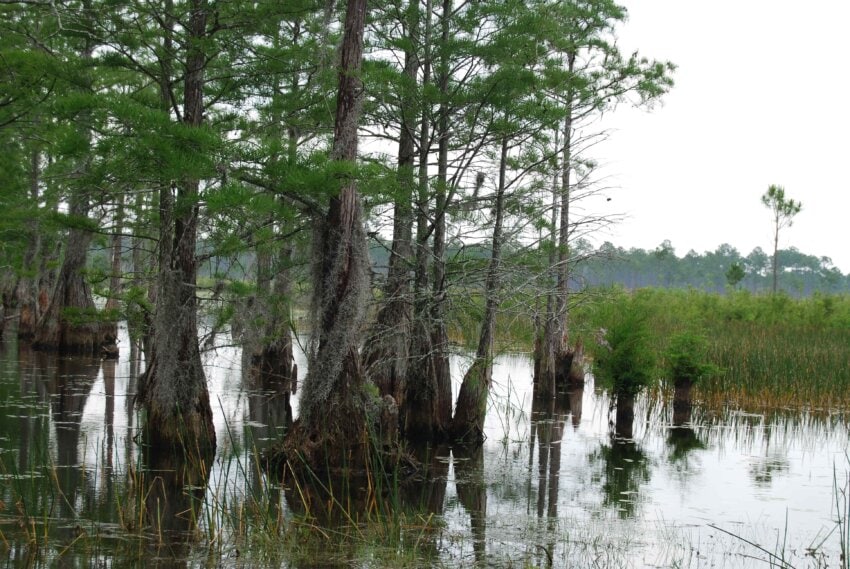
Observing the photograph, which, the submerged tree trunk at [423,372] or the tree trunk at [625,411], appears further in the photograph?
the tree trunk at [625,411]

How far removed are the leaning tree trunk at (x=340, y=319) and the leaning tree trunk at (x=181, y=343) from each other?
118 cm

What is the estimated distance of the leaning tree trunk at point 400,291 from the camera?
1133 cm

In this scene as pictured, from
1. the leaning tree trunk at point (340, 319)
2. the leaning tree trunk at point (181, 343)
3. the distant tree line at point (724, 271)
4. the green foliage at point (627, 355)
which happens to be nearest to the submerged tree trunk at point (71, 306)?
the leaning tree trunk at point (181, 343)

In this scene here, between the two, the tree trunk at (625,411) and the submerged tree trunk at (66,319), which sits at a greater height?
the submerged tree trunk at (66,319)

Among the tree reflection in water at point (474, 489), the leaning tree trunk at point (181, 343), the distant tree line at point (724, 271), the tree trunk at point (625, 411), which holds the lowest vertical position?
the tree reflection in water at point (474, 489)

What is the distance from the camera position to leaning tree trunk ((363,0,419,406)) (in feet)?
37.2

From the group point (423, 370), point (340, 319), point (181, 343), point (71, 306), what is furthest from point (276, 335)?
point (71, 306)

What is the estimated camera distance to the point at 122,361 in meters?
20.7

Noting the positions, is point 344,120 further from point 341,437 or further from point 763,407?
point 763,407

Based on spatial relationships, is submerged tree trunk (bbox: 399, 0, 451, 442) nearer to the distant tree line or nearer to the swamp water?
the swamp water

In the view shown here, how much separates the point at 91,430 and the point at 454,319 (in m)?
4.62

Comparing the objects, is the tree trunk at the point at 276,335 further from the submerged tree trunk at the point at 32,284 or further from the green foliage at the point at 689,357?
the submerged tree trunk at the point at 32,284

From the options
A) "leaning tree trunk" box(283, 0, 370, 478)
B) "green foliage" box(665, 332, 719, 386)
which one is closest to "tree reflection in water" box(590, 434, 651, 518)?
"leaning tree trunk" box(283, 0, 370, 478)

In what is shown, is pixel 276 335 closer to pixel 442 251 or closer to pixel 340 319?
pixel 442 251
